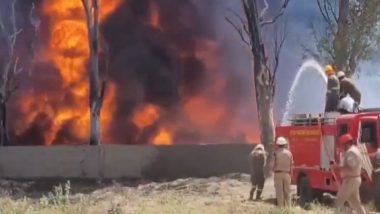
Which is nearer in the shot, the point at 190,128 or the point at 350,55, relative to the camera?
the point at 350,55

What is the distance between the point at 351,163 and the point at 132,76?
17539 millimetres

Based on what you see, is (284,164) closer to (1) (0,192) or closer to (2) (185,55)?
(1) (0,192)

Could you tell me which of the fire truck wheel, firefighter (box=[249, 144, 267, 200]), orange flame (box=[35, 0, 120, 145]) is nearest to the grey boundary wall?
firefighter (box=[249, 144, 267, 200])

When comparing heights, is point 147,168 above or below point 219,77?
below

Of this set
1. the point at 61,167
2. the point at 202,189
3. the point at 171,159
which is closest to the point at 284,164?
the point at 202,189

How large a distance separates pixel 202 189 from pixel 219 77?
10132mm

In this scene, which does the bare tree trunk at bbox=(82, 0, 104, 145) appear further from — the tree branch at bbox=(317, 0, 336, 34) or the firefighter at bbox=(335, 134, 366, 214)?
the firefighter at bbox=(335, 134, 366, 214)

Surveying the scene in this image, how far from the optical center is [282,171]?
17.1 meters

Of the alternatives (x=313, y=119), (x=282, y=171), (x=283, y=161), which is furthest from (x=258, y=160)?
(x=283, y=161)

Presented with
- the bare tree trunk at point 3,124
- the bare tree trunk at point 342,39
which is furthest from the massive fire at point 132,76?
the bare tree trunk at point 342,39

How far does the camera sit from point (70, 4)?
30.8m

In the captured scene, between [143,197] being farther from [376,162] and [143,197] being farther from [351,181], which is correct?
[351,181]

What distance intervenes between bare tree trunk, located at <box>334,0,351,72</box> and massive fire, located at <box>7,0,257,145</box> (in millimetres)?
5509

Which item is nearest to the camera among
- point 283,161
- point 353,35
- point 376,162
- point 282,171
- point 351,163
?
point 351,163
